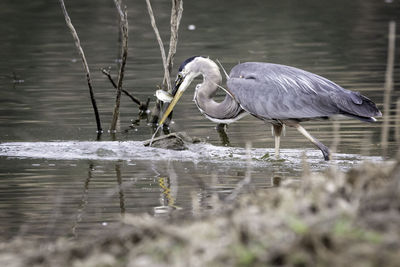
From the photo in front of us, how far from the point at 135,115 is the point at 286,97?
3958 millimetres

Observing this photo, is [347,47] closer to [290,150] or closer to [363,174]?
[290,150]

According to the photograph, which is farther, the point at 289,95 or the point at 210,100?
the point at 210,100

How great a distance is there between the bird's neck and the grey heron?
1 centimetres

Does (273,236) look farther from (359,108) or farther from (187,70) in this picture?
(187,70)

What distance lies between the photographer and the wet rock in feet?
30.8

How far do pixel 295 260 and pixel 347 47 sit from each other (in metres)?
14.8

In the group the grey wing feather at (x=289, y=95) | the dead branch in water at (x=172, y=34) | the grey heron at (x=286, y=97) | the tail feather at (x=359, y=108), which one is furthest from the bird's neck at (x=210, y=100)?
the tail feather at (x=359, y=108)

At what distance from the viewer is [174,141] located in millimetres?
9414

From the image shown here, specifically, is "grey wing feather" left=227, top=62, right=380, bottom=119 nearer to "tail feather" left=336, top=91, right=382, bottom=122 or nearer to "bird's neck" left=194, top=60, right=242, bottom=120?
"tail feather" left=336, top=91, right=382, bottom=122

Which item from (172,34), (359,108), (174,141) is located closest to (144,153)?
(174,141)

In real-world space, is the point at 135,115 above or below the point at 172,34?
below

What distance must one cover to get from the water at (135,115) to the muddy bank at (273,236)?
1.73 meters

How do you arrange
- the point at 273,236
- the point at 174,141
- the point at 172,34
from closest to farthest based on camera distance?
1. the point at 273,236
2. the point at 174,141
3. the point at 172,34

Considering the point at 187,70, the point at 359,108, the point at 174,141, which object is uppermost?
the point at 187,70
